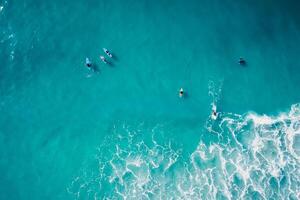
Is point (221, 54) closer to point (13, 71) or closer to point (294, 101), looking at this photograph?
point (294, 101)

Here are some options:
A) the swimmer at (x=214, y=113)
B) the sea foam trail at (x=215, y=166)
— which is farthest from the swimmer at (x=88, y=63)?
the swimmer at (x=214, y=113)

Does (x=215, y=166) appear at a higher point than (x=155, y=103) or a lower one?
lower

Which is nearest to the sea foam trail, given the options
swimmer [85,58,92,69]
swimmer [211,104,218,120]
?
swimmer [211,104,218,120]

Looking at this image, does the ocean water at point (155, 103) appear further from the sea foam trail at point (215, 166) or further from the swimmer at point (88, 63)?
the swimmer at point (88, 63)

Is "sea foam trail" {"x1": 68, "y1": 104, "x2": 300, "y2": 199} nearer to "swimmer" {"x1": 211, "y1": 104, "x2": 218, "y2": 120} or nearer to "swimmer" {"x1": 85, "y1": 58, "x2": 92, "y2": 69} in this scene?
"swimmer" {"x1": 211, "y1": 104, "x2": 218, "y2": 120}

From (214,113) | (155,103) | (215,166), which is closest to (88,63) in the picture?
(155,103)

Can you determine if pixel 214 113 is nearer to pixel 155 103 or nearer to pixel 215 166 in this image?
pixel 215 166
